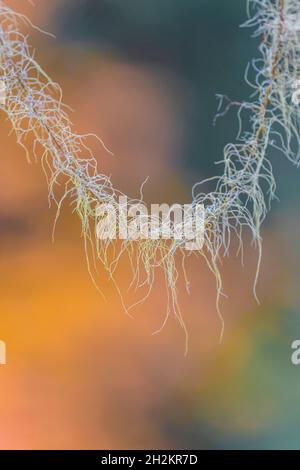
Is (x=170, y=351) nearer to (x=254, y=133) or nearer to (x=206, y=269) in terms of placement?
(x=206, y=269)

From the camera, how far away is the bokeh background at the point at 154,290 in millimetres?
909

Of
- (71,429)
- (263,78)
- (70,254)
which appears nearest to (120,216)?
(70,254)

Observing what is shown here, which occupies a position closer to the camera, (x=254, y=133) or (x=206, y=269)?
(x=254, y=133)

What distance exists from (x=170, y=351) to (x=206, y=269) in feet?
0.73

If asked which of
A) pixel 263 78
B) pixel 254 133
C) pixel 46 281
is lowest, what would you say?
pixel 46 281

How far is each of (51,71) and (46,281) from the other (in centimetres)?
49

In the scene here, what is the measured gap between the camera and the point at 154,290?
0.94 m

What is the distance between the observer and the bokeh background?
0.91m

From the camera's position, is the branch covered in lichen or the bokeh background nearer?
the branch covered in lichen

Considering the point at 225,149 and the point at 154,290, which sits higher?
the point at 225,149

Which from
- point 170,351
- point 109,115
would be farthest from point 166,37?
point 170,351

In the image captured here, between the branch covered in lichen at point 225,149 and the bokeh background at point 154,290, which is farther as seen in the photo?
the bokeh background at point 154,290

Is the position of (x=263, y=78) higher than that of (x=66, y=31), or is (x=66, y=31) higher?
(x=66, y=31)

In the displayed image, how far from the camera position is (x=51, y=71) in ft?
2.93
